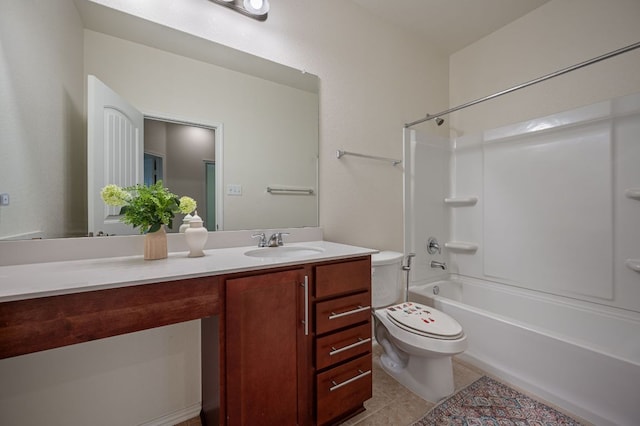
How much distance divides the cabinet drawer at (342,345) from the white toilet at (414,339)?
1.03 ft

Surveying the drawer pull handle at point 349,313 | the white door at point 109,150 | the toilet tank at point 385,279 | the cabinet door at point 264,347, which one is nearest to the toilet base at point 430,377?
the toilet tank at point 385,279

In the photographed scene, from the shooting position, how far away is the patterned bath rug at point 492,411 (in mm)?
1314

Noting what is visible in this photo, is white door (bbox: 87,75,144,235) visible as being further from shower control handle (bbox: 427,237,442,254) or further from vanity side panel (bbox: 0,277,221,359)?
shower control handle (bbox: 427,237,442,254)

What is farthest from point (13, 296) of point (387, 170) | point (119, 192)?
point (387, 170)

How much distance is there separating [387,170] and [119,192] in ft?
5.90

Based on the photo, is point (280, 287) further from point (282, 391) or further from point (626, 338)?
point (626, 338)

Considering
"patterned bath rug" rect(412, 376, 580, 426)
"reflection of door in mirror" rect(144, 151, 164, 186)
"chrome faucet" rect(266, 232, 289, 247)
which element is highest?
"reflection of door in mirror" rect(144, 151, 164, 186)

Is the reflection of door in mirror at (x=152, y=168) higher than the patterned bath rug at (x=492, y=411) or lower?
higher

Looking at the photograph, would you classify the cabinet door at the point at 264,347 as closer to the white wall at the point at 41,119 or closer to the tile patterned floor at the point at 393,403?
the tile patterned floor at the point at 393,403

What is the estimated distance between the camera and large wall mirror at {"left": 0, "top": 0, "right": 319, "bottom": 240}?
3.29ft

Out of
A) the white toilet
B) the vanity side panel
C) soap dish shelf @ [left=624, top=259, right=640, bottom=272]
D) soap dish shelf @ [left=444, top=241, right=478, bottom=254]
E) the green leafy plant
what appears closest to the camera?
the vanity side panel

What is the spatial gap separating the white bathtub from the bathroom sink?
1.15 m

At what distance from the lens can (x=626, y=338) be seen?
1.60 m

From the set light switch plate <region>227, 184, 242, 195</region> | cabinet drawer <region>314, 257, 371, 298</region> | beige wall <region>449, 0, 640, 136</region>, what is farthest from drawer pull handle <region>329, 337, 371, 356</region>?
beige wall <region>449, 0, 640, 136</region>
